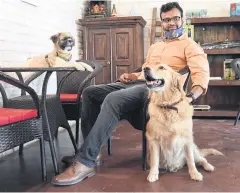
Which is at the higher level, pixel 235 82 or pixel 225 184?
pixel 235 82

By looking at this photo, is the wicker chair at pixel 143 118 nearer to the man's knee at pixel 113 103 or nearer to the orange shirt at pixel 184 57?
the orange shirt at pixel 184 57

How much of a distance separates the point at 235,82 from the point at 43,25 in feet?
7.94

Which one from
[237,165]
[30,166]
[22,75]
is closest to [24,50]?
[22,75]

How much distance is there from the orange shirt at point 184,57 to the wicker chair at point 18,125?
0.83 meters

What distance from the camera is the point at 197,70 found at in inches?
79.0

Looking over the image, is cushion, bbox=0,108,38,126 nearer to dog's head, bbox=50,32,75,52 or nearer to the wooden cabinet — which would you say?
dog's head, bbox=50,32,75,52

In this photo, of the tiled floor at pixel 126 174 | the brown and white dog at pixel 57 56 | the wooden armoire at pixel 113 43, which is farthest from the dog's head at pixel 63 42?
the wooden armoire at pixel 113 43

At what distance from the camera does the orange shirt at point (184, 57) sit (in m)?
2.01

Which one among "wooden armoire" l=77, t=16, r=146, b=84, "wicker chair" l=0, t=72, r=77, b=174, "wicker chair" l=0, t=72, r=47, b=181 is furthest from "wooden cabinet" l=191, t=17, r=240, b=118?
"wicker chair" l=0, t=72, r=47, b=181

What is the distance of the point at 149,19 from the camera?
4762mm

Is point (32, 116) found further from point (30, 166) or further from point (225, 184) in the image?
point (225, 184)

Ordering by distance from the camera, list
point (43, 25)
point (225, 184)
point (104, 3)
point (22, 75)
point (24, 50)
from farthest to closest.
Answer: point (104, 3)
point (43, 25)
point (24, 50)
point (22, 75)
point (225, 184)

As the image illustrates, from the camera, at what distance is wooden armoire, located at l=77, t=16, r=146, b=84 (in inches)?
168

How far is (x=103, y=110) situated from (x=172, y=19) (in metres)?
0.80
